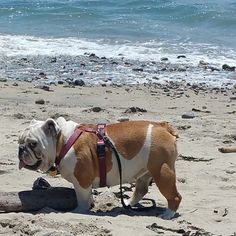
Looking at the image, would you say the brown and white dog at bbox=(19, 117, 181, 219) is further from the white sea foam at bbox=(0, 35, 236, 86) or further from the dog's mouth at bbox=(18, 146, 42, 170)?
the white sea foam at bbox=(0, 35, 236, 86)

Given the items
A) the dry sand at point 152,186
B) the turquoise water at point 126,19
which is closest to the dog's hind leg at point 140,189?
the dry sand at point 152,186

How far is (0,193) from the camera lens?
5723 mm

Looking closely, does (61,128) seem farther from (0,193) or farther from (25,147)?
(0,193)

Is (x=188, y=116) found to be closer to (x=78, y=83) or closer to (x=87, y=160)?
(x=78, y=83)

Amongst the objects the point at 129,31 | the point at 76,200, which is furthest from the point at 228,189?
the point at 129,31

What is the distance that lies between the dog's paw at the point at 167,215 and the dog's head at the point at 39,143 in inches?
40.1

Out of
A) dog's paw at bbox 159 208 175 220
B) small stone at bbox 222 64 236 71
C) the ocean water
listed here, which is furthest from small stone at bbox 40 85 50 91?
dog's paw at bbox 159 208 175 220

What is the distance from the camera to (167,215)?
5.71 meters

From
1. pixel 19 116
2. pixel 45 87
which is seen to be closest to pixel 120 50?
pixel 45 87

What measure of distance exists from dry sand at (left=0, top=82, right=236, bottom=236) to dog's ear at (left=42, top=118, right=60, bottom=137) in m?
0.63

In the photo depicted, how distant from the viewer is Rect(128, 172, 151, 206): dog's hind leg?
19.7 ft

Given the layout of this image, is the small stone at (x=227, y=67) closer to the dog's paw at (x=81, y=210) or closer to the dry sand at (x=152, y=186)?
the dry sand at (x=152, y=186)

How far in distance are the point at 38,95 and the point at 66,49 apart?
682cm

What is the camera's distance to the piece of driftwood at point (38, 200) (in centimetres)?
563
